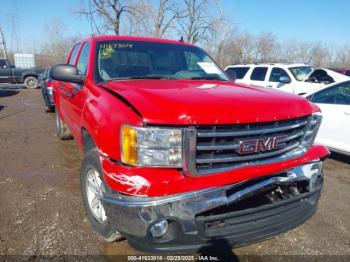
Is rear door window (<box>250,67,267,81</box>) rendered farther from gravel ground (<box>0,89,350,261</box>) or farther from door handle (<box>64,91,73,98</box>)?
door handle (<box>64,91,73,98</box>)

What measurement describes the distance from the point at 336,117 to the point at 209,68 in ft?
8.42

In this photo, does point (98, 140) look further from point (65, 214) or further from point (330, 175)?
point (330, 175)

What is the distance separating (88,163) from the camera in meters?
2.68

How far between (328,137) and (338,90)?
0.85 m

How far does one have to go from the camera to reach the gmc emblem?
7.32 ft

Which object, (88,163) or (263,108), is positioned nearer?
(263,108)

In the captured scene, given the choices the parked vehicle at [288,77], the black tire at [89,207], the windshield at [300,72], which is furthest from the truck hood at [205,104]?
the windshield at [300,72]

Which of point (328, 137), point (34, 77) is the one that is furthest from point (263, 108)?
point (34, 77)

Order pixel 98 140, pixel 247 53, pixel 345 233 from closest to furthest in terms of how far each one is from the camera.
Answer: pixel 98 140, pixel 345 233, pixel 247 53

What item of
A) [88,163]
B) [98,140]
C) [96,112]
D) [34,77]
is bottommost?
[34,77]

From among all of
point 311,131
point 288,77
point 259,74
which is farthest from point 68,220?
point 259,74

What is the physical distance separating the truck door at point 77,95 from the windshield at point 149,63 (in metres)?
0.28

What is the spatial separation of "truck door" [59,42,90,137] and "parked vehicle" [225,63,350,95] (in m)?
6.62

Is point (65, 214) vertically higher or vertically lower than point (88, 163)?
lower
